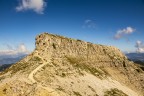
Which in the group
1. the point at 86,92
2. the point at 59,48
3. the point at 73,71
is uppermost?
the point at 59,48

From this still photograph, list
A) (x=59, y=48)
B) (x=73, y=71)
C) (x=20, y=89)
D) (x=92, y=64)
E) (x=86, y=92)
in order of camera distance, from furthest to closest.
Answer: (x=92, y=64) → (x=59, y=48) → (x=73, y=71) → (x=86, y=92) → (x=20, y=89)

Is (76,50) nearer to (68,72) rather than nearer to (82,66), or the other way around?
(82,66)

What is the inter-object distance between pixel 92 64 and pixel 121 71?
88.9 ft

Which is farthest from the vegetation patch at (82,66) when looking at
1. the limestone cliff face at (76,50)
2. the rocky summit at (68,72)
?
the limestone cliff face at (76,50)

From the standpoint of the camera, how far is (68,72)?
319 feet

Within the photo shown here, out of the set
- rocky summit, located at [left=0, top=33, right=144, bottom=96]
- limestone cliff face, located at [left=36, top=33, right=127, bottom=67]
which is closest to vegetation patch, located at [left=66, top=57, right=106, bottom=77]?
rocky summit, located at [left=0, top=33, right=144, bottom=96]

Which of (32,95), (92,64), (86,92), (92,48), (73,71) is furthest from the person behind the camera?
(92,48)

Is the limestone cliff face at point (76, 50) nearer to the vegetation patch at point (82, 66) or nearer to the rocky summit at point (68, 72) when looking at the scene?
the rocky summit at point (68, 72)

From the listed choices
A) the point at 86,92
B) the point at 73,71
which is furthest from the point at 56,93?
the point at 73,71

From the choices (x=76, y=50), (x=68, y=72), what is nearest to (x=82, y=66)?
(x=68, y=72)

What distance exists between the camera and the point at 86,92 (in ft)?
277

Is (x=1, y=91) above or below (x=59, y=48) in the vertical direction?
below

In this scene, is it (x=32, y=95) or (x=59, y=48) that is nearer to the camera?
(x=32, y=95)

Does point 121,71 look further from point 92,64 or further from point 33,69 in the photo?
point 33,69
